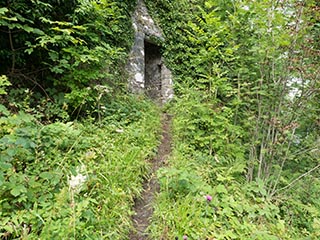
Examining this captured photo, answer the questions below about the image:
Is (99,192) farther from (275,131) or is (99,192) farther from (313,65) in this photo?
(313,65)

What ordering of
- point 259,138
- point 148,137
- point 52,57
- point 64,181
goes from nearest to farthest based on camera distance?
point 64,181 < point 52,57 < point 259,138 < point 148,137

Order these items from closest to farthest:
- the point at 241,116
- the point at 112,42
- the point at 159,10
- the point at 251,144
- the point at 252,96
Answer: the point at 251,144 < the point at 252,96 < the point at 241,116 < the point at 112,42 < the point at 159,10

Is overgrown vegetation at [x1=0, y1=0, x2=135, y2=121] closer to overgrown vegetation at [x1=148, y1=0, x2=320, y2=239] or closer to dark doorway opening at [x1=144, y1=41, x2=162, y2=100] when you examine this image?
A: overgrown vegetation at [x1=148, y1=0, x2=320, y2=239]

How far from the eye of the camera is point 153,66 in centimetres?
857

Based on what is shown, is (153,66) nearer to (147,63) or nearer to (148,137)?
(147,63)

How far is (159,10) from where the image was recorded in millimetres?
8375

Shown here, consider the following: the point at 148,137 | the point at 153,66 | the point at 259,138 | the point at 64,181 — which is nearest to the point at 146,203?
the point at 64,181

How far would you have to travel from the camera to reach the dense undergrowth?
172 cm

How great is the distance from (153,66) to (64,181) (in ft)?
22.7

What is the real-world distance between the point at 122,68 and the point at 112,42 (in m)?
0.68

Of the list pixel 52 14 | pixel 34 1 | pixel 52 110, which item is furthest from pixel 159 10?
pixel 52 110

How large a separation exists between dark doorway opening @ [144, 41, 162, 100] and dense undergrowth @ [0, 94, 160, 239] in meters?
5.14

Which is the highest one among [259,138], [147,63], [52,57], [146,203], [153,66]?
[147,63]

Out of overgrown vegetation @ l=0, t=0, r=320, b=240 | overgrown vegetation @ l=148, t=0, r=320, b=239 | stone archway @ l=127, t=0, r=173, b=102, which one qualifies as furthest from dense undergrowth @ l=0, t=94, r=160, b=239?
stone archway @ l=127, t=0, r=173, b=102
